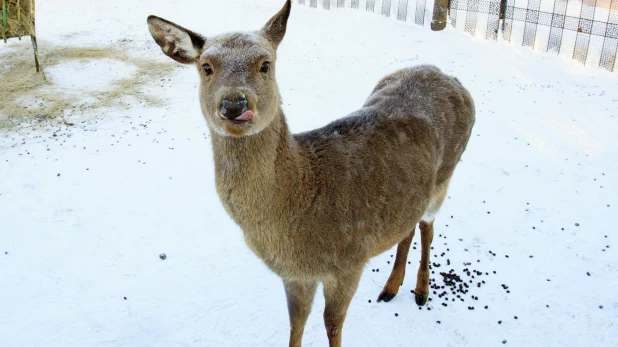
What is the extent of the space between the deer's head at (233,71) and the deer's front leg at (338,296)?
4.38ft

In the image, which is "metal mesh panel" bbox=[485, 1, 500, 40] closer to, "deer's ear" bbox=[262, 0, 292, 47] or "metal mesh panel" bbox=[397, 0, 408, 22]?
"metal mesh panel" bbox=[397, 0, 408, 22]

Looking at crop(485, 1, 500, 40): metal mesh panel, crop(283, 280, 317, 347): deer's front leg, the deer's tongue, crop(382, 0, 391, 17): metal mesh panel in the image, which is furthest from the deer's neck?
crop(382, 0, 391, 17): metal mesh panel

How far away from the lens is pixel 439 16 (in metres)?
14.7

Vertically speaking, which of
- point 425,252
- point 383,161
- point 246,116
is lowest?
point 425,252

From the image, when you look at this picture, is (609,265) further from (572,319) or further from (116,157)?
(116,157)

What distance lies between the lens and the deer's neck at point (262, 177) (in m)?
3.13

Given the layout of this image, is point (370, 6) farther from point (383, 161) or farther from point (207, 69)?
point (207, 69)

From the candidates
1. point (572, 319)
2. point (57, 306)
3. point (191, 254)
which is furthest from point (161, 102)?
point (572, 319)

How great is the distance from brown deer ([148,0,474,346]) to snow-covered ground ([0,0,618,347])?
3.49 ft

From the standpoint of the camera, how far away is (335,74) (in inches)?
442

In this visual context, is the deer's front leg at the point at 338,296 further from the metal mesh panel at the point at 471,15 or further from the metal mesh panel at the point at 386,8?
the metal mesh panel at the point at 386,8

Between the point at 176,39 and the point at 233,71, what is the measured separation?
23.4 inches

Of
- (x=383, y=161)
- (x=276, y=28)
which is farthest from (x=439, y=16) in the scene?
(x=276, y=28)

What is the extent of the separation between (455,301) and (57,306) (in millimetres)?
3804
